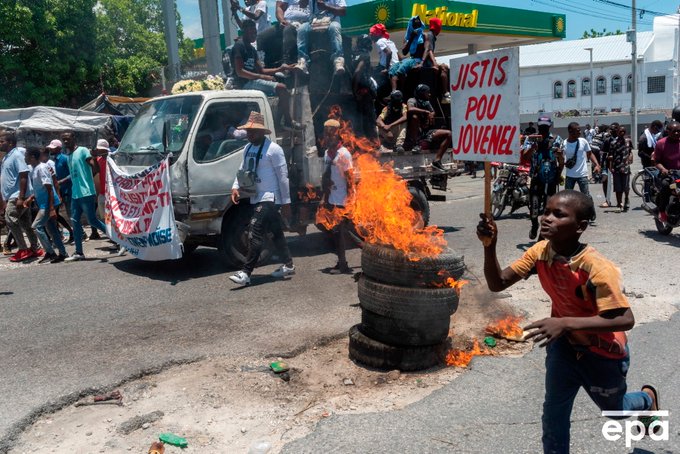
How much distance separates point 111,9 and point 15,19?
778 inches

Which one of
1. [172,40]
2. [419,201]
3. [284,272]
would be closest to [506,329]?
[284,272]

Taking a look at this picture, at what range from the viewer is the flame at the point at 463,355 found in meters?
4.89

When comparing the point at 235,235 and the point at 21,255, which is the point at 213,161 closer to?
the point at 235,235

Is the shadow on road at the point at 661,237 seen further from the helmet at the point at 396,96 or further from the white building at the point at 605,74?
the white building at the point at 605,74

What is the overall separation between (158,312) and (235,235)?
199 centimetres

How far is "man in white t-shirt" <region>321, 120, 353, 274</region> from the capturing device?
7809mm

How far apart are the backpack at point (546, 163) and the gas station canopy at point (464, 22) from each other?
36.8ft

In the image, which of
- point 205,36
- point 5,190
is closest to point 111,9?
point 205,36

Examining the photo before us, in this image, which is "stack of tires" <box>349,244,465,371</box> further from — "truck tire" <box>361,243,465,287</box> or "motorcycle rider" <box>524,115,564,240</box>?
"motorcycle rider" <box>524,115,564,240</box>

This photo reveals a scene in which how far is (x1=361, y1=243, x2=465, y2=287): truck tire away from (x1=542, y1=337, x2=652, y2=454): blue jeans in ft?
5.71

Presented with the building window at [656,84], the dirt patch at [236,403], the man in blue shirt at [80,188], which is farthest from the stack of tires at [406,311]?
the building window at [656,84]

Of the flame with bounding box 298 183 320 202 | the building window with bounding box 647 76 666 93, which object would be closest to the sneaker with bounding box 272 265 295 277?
the flame with bounding box 298 183 320 202

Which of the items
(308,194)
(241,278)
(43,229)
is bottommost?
(241,278)

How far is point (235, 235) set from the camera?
8203 mm
